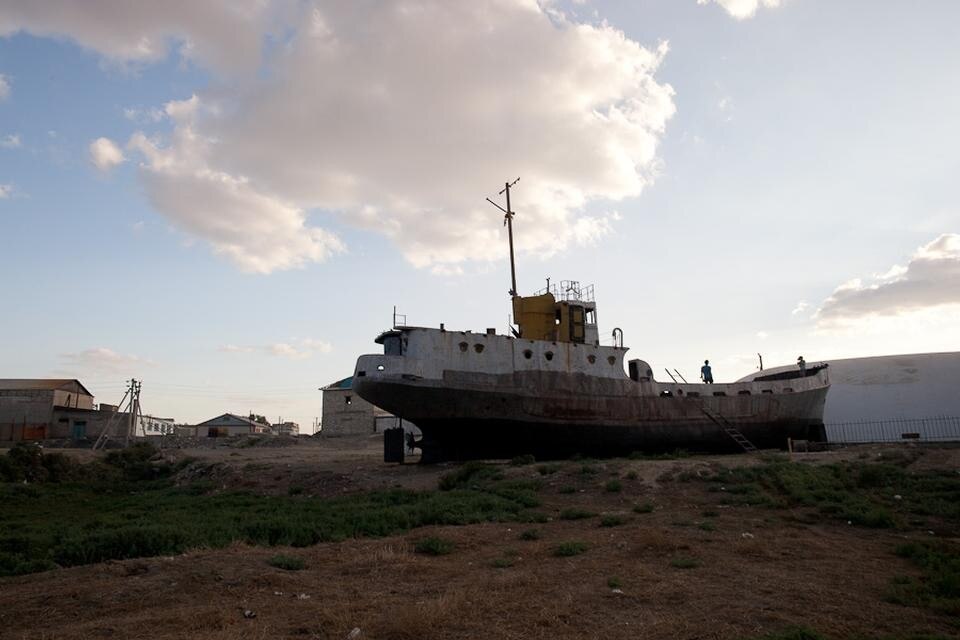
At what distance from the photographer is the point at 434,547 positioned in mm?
10492

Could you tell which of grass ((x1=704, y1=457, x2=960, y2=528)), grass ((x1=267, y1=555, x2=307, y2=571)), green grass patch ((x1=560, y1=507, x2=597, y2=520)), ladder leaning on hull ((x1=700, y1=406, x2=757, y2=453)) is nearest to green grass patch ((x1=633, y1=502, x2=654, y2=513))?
green grass patch ((x1=560, y1=507, x2=597, y2=520))

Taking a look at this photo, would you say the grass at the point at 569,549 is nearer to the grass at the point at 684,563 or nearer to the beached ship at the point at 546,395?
the grass at the point at 684,563

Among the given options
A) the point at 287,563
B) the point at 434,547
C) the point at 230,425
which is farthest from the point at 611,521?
the point at 230,425

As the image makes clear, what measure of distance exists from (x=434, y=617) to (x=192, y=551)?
17.8ft

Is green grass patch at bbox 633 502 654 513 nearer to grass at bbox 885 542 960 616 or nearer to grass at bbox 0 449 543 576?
grass at bbox 0 449 543 576

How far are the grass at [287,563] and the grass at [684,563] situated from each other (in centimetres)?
566

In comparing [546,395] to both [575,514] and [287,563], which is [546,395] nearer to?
[575,514]

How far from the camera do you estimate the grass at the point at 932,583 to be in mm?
7070

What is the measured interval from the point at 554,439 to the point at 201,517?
1414cm

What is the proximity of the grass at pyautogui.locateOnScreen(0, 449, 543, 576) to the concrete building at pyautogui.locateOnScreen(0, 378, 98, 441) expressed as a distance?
126 feet

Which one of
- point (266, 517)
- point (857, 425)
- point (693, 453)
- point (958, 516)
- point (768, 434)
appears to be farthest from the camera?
point (857, 425)

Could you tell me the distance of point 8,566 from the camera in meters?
10.2

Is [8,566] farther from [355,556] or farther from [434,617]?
[434,617]

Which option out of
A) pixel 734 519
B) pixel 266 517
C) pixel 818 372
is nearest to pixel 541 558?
pixel 734 519
